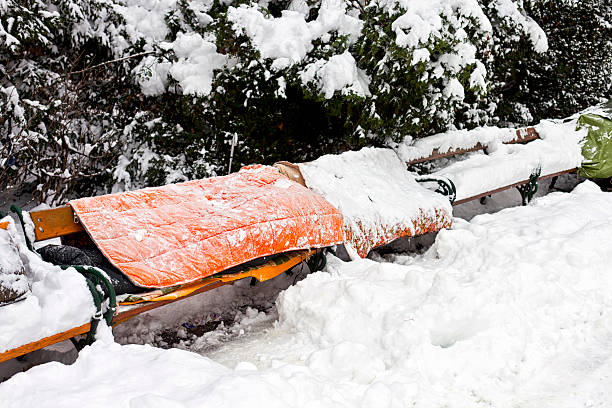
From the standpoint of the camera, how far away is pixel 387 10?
17.2 feet

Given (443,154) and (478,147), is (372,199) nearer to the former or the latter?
(443,154)

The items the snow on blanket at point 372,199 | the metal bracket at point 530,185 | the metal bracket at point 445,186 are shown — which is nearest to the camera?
the snow on blanket at point 372,199

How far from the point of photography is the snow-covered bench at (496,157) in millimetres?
5789

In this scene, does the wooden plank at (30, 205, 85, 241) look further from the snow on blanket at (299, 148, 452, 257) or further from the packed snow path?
the snow on blanket at (299, 148, 452, 257)

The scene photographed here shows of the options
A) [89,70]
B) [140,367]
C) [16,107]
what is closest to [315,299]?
[140,367]

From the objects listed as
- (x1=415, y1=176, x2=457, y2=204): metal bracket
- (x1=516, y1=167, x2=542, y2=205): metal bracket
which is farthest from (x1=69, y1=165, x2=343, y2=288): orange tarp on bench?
(x1=516, y1=167, x2=542, y2=205): metal bracket

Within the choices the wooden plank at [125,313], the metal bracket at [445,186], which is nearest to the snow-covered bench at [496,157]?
the metal bracket at [445,186]

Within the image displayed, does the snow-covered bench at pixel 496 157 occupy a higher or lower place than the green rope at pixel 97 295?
lower

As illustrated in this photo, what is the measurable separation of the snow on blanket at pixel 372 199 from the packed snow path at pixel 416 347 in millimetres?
391

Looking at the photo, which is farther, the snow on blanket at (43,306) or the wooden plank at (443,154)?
the wooden plank at (443,154)

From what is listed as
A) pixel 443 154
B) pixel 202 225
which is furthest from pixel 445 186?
pixel 202 225

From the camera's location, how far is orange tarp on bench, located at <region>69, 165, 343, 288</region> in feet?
10.6

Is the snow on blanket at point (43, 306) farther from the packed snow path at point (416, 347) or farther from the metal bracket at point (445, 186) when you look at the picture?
the metal bracket at point (445, 186)

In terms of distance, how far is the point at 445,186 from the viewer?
5488 mm
